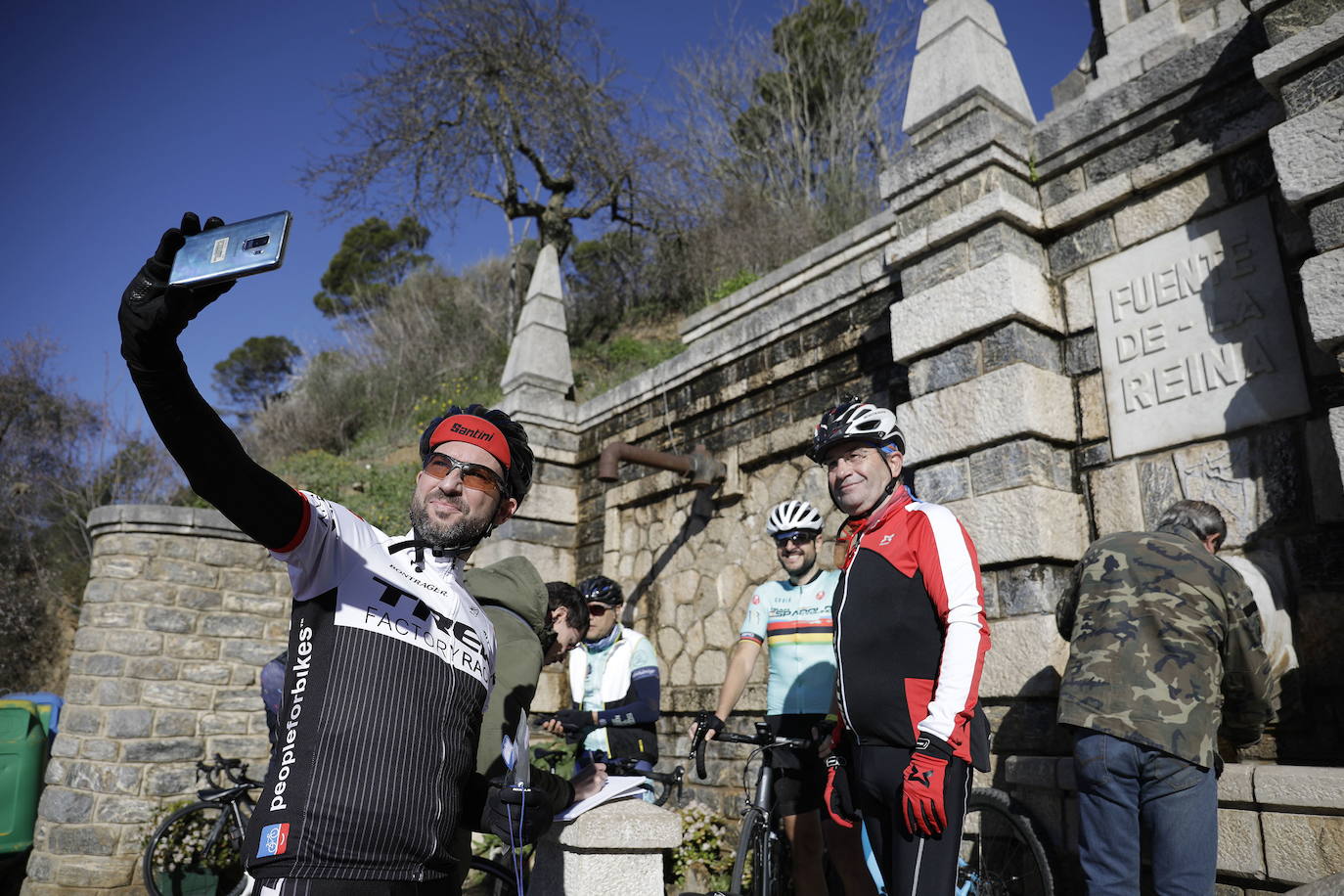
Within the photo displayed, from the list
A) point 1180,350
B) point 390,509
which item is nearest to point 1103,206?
point 1180,350

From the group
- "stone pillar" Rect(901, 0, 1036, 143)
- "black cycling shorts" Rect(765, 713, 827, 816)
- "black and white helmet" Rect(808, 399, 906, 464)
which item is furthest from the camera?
"stone pillar" Rect(901, 0, 1036, 143)

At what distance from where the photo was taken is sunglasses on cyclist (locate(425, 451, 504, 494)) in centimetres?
199

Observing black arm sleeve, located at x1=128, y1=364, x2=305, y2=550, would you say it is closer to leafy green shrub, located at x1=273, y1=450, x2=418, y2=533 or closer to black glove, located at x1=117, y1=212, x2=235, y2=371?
black glove, located at x1=117, y1=212, x2=235, y2=371

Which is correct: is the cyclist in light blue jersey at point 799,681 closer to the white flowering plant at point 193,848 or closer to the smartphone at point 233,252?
the smartphone at point 233,252

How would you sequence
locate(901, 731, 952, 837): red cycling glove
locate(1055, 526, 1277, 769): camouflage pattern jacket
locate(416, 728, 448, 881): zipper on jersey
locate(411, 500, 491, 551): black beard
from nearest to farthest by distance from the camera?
locate(416, 728, 448, 881): zipper on jersey
locate(411, 500, 491, 551): black beard
locate(901, 731, 952, 837): red cycling glove
locate(1055, 526, 1277, 769): camouflage pattern jacket

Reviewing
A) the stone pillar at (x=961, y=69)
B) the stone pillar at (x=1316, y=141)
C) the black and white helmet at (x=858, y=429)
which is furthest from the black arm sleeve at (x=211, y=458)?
the stone pillar at (x=961, y=69)

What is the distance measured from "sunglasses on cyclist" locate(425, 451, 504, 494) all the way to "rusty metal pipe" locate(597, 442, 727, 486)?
13.7 ft

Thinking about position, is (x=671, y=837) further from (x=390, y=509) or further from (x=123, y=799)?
(x=390, y=509)

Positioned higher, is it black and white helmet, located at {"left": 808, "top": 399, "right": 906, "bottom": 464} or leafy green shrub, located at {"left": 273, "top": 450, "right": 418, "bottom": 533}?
leafy green shrub, located at {"left": 273, "top": 450, "right": 418, "bottom": 533}

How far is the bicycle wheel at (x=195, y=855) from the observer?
20.0 feet

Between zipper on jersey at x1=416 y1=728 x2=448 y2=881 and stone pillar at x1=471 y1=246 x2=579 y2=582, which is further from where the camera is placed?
stone pillar at x1=471 y1=246 x2=579 y2=582

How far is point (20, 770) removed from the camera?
677 centimetres

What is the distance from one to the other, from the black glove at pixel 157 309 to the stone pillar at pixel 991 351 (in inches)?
138

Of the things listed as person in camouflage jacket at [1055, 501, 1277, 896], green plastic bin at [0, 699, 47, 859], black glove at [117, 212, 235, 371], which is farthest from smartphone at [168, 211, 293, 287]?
green plastic bin at [0, 699, 47, 859]
